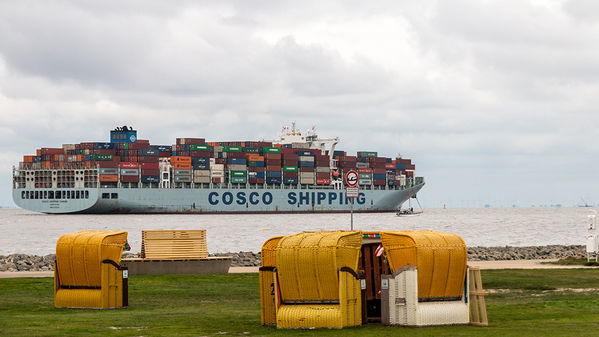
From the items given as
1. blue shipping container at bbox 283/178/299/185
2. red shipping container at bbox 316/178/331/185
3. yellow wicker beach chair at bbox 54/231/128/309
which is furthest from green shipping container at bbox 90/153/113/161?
yellow wicker beach chair at bbox 54/231/128/309

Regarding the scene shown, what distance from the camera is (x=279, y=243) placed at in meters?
13.3

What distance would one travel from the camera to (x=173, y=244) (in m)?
25.5

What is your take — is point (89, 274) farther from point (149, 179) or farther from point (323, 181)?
point (323, 181)

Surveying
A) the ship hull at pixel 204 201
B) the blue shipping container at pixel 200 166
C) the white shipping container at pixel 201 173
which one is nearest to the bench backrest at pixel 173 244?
the ship hull at pixel 204 201

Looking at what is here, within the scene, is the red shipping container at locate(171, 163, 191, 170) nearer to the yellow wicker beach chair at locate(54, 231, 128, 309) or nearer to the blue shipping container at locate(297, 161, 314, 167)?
the blue shipping container at locate(297, 161, 314, 167)

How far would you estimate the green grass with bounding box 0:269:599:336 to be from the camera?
501 inches

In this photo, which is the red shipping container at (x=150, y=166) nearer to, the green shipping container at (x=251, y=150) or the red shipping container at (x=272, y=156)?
the green shipping container at (x=251, y=150)

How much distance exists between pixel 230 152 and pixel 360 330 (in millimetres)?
123696

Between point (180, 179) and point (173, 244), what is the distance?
106m

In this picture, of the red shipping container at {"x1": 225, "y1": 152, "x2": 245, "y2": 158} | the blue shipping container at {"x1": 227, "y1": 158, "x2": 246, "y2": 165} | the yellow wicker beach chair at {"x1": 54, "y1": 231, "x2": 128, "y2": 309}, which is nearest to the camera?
the yellow wicker beach chair at {"x1": 54, "y1": 231, "x2": 128, "y2": 309}

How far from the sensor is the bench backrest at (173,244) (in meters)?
25.2

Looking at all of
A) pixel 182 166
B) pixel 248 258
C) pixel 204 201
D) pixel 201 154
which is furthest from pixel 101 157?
pixel 248 258

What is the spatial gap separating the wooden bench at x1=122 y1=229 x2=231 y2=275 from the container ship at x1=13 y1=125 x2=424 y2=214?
102884 mm

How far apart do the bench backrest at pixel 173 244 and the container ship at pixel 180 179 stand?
103 m
